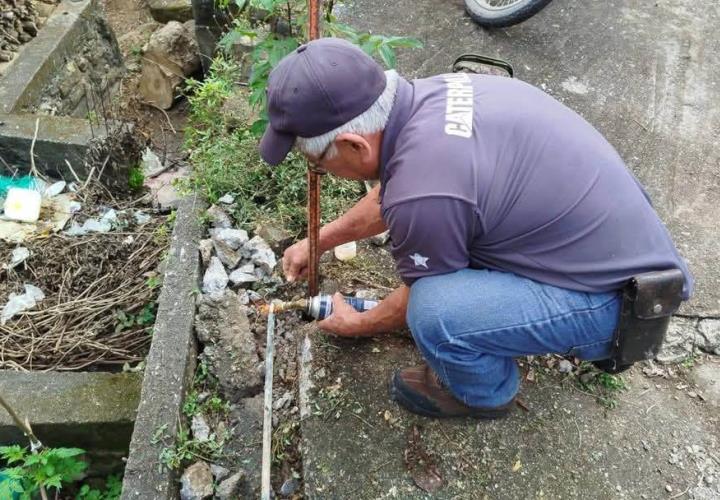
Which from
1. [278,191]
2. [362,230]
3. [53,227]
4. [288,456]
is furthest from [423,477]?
[53,227]

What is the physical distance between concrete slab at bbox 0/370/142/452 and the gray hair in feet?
4.84

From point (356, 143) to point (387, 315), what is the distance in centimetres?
71

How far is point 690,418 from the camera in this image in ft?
7.80

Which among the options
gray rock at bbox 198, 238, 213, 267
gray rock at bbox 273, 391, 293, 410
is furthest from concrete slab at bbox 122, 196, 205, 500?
gray rock at bbox 273, 391, 293, 410

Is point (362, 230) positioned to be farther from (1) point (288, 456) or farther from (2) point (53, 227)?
(2) point (53, 227)

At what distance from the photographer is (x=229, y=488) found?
2.17 meters

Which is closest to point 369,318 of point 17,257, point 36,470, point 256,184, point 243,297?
point 243,297

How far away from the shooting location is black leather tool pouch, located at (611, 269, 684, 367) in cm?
180

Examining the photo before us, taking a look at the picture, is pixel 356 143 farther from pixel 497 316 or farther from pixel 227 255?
pixel 227 255

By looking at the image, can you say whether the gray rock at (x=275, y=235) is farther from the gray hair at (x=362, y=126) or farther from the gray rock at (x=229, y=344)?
the gray hair at (x=362, y=126)

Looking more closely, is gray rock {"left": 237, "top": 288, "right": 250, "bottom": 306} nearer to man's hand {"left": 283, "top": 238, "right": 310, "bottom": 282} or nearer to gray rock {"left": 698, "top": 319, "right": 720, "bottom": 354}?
man's hand {"left": 283, "top": 238, "right": 310, "bottom": 282}

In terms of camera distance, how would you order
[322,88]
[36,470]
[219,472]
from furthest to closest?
1. [36,470]
2. [219,472]
3. [322,88]


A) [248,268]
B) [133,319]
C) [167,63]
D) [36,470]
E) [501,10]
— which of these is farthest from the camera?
[167,63]

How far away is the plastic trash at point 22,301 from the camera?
10.3 ft
